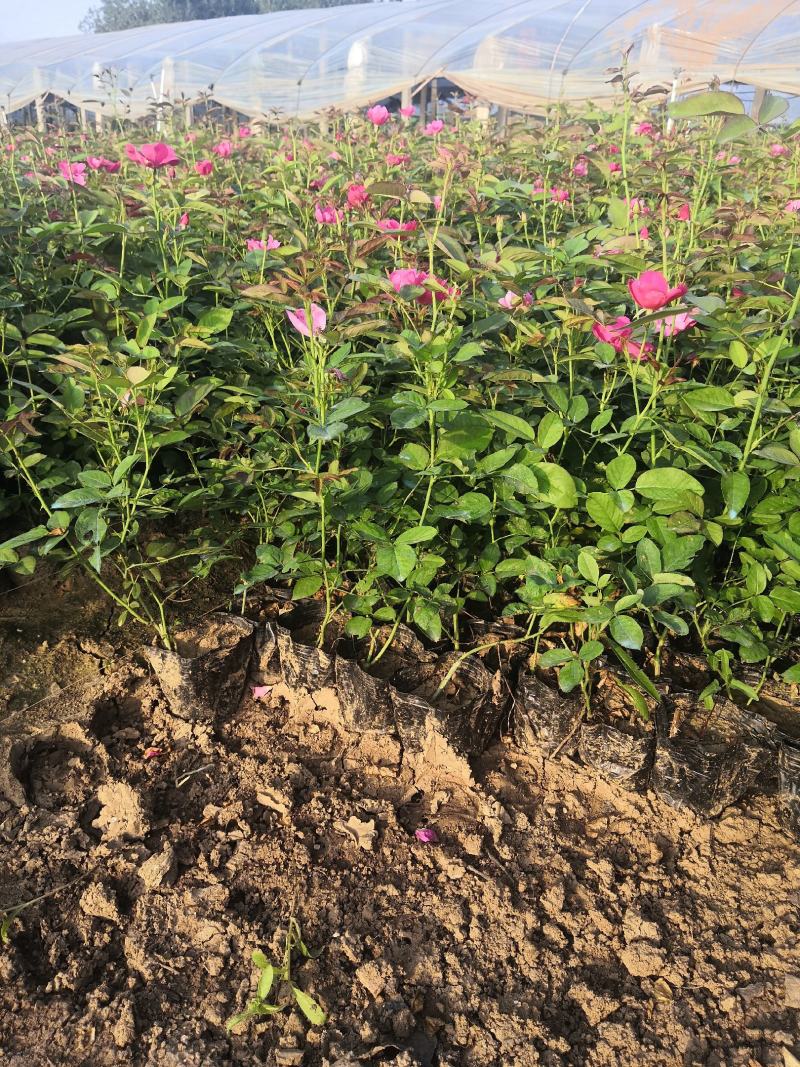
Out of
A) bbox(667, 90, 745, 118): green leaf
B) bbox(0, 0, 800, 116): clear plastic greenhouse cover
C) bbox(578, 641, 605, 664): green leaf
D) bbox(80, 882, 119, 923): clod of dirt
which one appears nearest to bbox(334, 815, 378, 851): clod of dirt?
bbox(80, 882, 119, 923): clod of dirt

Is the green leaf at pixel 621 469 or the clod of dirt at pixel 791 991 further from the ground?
the green leaf at pixel 621 469

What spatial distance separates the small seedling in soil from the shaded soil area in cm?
2

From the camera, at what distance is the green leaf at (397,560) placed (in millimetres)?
1537

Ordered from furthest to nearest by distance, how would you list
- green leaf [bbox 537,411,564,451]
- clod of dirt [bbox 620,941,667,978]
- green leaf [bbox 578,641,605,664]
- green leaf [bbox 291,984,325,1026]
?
green leaf [bbox 537,411,564,451]
green leaf [bbox 578,641,605,664]
clod of dirt [bbox 620,941,667,978]
green leaf [bbox 291,984,325,1026]

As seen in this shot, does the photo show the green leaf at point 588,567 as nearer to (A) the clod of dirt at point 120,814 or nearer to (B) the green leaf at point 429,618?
(B) the green leaf at point 429,618

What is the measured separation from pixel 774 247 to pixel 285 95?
49.1ft

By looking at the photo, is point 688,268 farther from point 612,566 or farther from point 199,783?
point 199,783

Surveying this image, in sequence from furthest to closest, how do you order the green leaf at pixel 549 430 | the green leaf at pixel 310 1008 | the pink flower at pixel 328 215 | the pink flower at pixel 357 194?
the pink flower at pixel 328 215 < the pink flower at pixel 357 194 < the green leaf at pixel 549 430 < the green leaf at pixel 310 1008

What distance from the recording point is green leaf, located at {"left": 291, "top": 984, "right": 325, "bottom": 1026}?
1237 millimetres

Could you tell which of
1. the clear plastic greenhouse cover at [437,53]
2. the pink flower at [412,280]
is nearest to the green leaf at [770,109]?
the pink flower at [412,280]

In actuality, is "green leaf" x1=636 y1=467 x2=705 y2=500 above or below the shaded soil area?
above

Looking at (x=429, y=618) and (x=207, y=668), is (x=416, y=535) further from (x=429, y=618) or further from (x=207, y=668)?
(x=207, y=668)

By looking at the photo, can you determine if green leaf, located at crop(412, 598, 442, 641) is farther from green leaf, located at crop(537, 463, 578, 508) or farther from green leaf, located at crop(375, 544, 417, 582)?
green leaf, located at crop(537, 463, 578, 508)

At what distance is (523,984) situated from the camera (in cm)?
131
